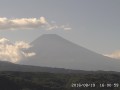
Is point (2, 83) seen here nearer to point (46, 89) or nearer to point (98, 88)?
point (46, 89)

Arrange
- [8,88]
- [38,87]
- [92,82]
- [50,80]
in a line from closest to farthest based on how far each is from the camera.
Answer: [8,88]
[38,87]
[92,82]
[50,80]

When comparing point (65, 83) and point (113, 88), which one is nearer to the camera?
point (113, 88)

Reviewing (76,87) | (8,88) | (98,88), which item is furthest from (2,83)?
(98,88)

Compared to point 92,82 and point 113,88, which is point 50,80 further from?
point 113,88

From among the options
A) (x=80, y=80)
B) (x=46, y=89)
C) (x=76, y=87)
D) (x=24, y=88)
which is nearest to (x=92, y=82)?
(x=80, y=80)

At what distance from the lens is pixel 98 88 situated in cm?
15012

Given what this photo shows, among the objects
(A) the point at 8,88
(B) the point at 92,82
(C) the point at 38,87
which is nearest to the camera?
(A) the point at 8,88

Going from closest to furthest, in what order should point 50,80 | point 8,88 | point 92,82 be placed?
point 8,88 → point 92,82 → point 50,80

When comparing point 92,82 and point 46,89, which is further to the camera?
point 92,82

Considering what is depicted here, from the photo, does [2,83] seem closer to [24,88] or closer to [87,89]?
[24,88]

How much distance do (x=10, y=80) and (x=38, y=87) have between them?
1440 cm

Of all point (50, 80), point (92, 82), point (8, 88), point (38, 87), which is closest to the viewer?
point (8, 88)

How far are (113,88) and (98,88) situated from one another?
721cm

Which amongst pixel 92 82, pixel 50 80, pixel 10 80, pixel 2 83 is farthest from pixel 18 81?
pixel 92 82
